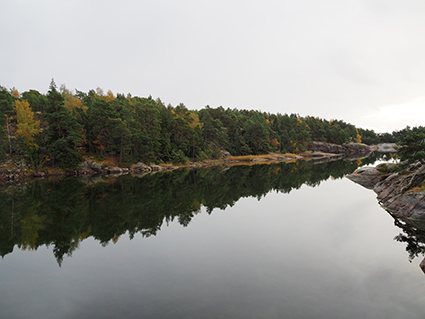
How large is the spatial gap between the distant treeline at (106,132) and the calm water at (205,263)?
116ft

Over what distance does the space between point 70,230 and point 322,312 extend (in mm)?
16884

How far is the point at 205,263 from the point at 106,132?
201ft

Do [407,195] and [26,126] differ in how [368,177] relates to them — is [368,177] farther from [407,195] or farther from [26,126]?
[26,126]

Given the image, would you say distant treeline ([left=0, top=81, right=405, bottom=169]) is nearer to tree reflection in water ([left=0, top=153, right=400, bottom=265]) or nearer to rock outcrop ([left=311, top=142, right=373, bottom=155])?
tree reflection in water ([left=0, top=153, right=400, bottom=265])

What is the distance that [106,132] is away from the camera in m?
65.8

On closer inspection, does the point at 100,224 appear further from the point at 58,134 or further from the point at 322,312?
the point at 58,134

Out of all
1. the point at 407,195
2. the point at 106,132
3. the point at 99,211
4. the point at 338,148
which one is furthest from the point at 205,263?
the point at 338,148

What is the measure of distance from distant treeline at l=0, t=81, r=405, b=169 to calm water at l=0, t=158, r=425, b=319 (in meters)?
35.4

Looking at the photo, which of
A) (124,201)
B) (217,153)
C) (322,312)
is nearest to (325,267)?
(322,312)

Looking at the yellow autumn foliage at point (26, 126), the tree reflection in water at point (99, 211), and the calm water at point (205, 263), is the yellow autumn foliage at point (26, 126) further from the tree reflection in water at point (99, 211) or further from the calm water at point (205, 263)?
the calm water at point (205, 263)

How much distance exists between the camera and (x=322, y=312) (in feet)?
27.7

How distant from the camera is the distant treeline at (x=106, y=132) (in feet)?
181

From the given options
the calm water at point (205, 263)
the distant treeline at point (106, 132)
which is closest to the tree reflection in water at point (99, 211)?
the calm water at point (205, 263)

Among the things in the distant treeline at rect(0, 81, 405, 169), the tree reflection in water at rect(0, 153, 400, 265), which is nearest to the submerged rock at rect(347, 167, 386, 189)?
the tree reflection in water at rect(0, 153, 400, 265)
